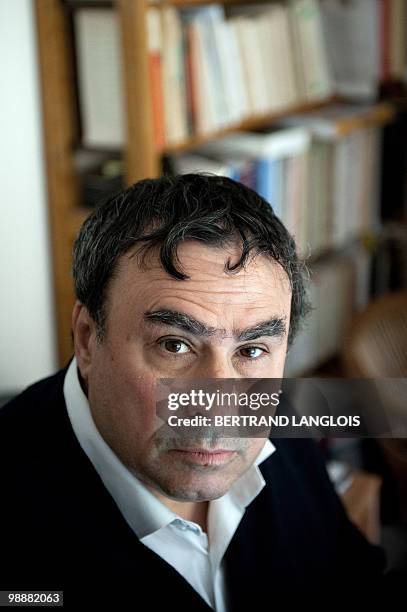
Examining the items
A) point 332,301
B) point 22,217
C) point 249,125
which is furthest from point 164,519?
point 332,301

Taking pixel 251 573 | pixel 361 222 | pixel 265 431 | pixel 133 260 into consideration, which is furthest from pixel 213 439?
pixel 361 222

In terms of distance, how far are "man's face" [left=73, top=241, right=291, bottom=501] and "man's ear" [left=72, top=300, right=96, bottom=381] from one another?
0.04 meters

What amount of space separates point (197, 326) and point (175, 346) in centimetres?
3

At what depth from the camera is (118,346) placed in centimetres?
80

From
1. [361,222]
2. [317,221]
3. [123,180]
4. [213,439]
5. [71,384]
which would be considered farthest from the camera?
[361,222]

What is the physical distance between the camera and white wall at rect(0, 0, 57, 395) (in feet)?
5.62

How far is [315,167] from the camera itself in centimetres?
229

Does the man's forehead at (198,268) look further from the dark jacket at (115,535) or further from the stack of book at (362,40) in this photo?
the stack of book at (362,40)

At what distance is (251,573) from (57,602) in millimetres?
260

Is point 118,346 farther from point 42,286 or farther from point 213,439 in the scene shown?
point 42,286

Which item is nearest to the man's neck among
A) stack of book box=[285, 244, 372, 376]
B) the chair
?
the chair

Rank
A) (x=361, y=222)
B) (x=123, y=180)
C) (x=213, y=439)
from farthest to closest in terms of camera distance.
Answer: (x=361, y=222) → (x=123, y=180) → (x=213, y=439)

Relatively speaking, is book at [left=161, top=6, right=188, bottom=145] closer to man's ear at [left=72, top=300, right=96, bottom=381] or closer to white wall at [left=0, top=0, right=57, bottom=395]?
white wall at [left=0, top=0, right=57, bottom=395]

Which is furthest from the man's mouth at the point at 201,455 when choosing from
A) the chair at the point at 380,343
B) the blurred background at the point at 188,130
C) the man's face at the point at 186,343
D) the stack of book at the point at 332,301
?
the stack of book at the point at 332,301
